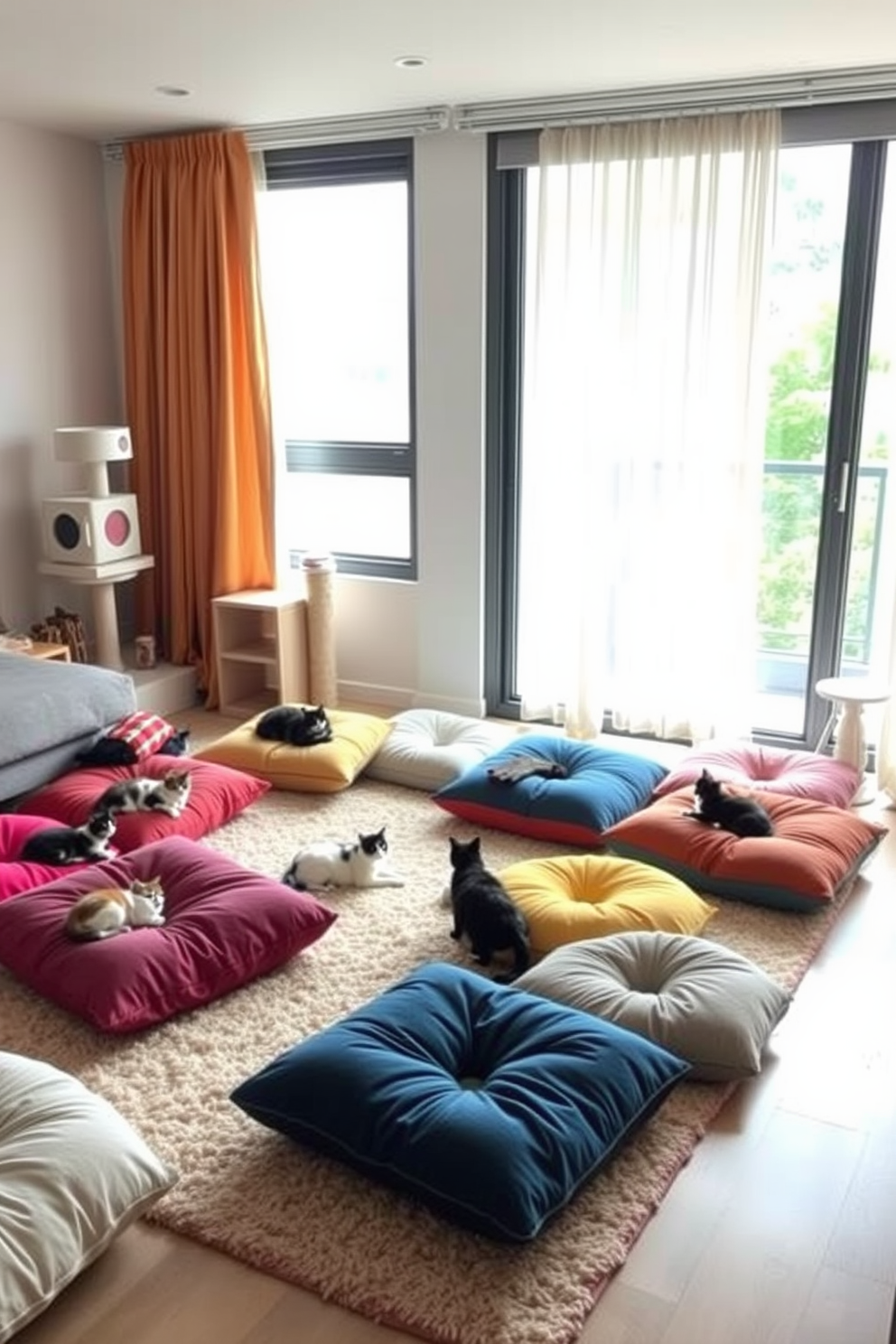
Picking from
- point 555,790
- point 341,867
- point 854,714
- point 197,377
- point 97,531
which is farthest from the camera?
point 197,377

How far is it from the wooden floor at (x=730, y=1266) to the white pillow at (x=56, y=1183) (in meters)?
0.11

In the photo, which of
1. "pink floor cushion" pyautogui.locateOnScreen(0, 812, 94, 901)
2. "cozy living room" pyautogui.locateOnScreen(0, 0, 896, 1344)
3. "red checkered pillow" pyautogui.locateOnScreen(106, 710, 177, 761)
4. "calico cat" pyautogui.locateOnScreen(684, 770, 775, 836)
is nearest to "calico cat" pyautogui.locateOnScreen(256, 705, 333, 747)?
"cozy living room" pyautogui.locateOnScreen(0, 0, 896, 1344)

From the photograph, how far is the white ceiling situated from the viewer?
308 centimetres

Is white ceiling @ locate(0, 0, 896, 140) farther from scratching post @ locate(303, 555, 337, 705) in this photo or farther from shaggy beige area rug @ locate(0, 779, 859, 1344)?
shaggy beige area rug @ locate(0, 779, 859, 1344)

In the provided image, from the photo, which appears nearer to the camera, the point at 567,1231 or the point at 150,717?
the point at 567,1231

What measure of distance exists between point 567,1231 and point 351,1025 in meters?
0.55

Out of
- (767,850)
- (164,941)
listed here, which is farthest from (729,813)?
(164,941)

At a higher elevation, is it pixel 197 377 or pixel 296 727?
pixel 197 377

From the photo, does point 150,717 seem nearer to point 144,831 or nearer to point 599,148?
point 144,831

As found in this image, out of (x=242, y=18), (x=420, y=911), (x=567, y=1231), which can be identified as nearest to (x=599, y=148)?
(x=242, y=18)

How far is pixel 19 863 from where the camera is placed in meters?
3.11

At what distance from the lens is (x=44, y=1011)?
266cm

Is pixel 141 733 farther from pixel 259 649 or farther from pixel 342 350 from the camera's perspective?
pixel 342 350

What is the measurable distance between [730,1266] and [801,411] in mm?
3040
